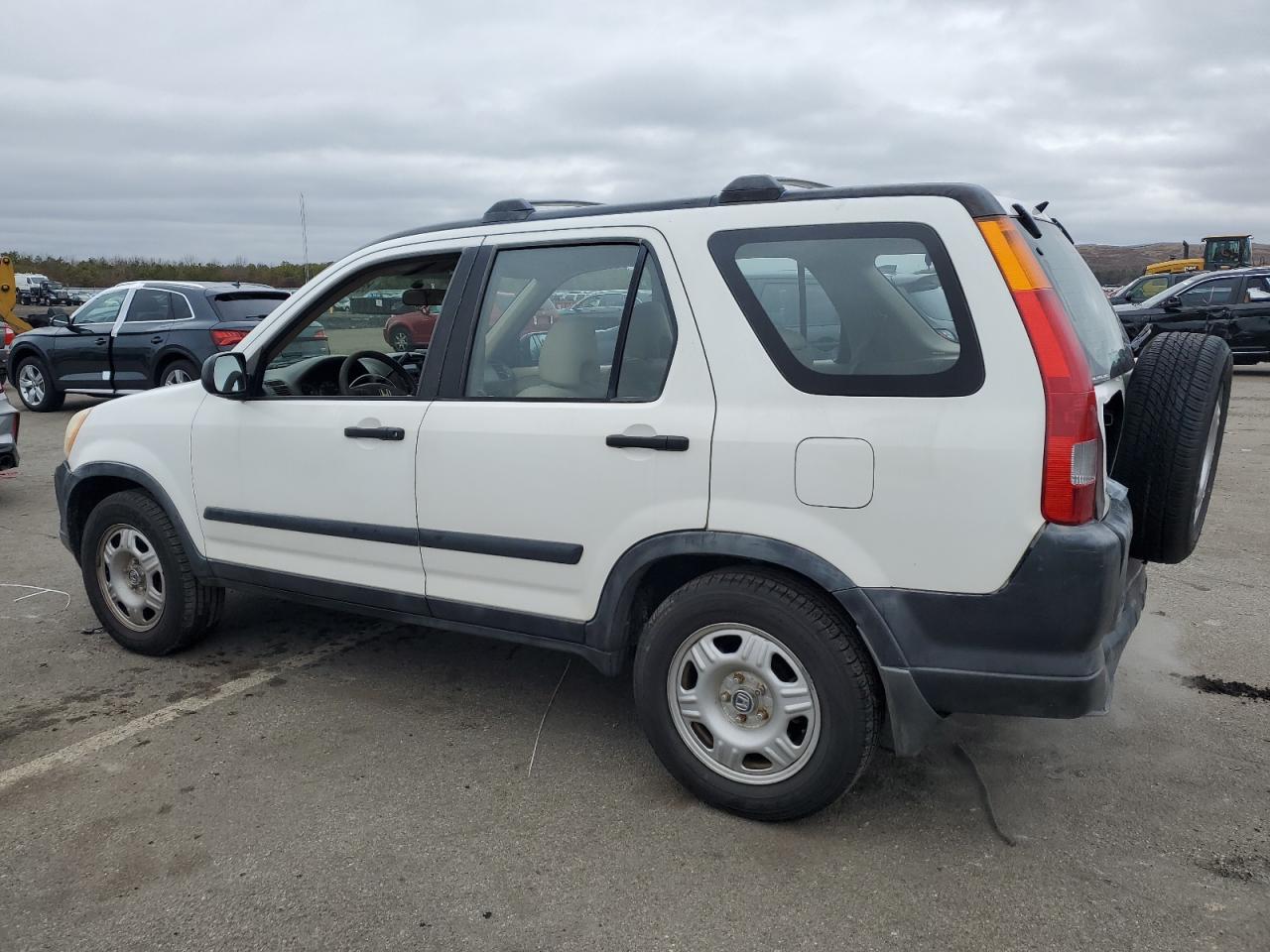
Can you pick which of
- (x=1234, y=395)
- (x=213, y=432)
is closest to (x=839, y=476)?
(x=213, y=432)

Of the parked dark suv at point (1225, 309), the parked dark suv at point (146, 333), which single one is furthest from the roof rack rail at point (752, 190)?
the parked dark suv at point (1225, 309)

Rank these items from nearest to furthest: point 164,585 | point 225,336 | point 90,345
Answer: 1. point 164,585
2. point 225,336
3. point 90,345

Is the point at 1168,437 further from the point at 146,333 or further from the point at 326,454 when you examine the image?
the point at 146,333

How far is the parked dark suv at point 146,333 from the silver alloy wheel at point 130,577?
25.6ft

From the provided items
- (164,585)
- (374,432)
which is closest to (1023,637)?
(374,432)

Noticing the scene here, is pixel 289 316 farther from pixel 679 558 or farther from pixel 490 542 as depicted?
pixel 679 558

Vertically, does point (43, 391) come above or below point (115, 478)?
below

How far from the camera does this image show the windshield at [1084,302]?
9.62ft

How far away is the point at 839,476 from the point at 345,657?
2.63 m

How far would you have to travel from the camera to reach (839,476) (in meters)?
2.84

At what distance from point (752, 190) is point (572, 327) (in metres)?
0.74

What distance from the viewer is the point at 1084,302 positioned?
3254mm

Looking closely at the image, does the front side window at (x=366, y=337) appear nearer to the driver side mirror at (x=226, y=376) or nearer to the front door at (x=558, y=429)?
the driver side mirror at (x=226, y=376)

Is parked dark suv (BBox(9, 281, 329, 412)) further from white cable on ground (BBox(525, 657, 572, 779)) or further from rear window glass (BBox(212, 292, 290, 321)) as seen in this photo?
white cable on ground (BBox(525, 657, 572, 779))
